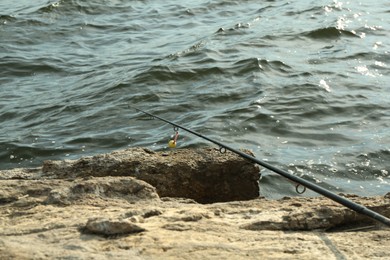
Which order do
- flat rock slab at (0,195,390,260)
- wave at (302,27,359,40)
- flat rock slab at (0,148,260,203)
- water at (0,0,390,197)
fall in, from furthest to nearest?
wave at (302,27,359,40) < water at (0,0,390,197) < flat rock slab at (0,148,260,203) < flat rock slab at (0,195,390,260)

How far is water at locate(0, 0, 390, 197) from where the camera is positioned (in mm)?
7555

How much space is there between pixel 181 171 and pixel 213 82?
4.98 meters

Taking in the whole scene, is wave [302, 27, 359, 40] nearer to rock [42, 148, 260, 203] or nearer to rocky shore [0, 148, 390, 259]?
rock [42, 148, 260, 203]

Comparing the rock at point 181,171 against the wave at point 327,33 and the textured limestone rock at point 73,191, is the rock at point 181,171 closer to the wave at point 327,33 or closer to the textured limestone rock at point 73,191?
the textured limestone rock at point 73,191

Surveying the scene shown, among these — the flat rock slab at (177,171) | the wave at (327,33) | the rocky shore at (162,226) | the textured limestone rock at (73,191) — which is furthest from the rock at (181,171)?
the wave at (327,33)

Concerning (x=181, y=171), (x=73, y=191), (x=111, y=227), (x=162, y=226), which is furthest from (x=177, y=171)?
(x=111, y=227)

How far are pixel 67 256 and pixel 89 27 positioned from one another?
10572 mm

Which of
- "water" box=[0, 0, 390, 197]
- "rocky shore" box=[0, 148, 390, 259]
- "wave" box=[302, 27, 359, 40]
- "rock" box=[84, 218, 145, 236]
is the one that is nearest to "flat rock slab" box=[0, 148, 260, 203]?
"rocky shore" box=[0, 148, 390, 259]

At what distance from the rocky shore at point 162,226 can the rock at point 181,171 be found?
7.6 inches

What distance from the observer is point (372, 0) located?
14055 millimetres

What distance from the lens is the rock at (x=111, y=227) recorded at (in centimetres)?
329

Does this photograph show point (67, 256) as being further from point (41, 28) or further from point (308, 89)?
point (41, 28)

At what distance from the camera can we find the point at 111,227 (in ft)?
10.8

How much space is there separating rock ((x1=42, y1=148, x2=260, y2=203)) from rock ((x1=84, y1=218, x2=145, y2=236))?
1.37 m
